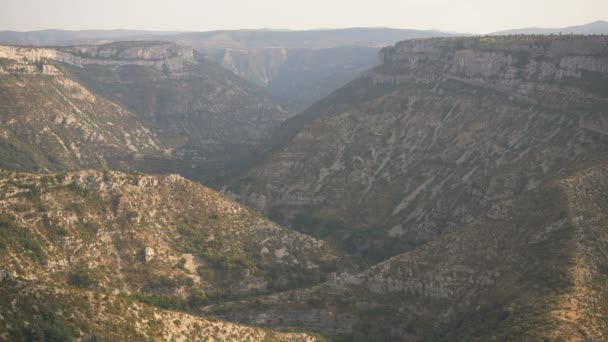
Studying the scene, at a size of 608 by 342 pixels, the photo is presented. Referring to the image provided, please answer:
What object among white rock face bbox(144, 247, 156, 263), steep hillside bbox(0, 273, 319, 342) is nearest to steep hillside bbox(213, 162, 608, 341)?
white rock face bbox(144, 247, 156, 263)

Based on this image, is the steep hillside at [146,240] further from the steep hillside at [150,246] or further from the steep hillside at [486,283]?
the steep hillside at [486,283]

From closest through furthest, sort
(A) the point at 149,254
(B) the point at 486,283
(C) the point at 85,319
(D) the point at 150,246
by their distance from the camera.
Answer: (C) the point at 85,319 < (B) the point at 486,283 < (A) the point at 149,254 < (D) the point at 150,246

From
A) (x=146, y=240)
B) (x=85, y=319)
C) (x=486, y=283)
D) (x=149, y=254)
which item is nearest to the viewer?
(x=85, y=319)

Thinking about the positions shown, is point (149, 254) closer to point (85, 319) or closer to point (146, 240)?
point (146, 240)

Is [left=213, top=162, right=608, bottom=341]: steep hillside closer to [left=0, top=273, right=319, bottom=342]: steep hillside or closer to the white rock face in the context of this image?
the white rock face

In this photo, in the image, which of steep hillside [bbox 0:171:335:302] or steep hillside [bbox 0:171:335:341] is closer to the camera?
steep hillside [bbox 0:171:335:341]

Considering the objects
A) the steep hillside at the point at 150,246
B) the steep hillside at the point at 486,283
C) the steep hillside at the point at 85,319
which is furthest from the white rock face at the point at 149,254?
the steep hillside at the point at 85,319

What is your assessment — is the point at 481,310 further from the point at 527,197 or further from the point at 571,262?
the point at 527,197

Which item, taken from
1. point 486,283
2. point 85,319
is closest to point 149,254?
point 85,319
